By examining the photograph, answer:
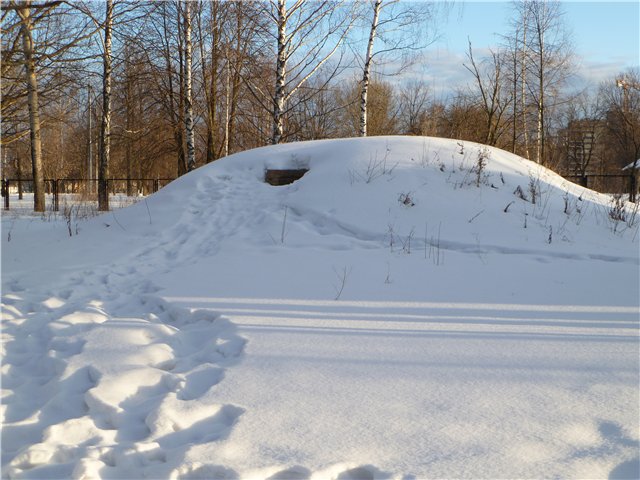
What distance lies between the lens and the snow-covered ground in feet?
6.69

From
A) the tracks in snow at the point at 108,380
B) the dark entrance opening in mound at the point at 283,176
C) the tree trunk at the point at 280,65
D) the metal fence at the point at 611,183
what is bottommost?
the tracks in snow at the point at 108,380

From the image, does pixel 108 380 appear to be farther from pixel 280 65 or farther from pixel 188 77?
pixel 188 77

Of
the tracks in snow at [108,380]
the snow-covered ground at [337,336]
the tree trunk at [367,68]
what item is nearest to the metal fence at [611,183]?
the tree trunk at [367,68]

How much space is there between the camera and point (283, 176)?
7.80 m

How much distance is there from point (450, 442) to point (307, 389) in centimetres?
80

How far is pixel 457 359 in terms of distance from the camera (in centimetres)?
289

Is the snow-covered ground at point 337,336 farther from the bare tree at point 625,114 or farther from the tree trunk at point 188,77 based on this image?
the bare tree at point 625,114

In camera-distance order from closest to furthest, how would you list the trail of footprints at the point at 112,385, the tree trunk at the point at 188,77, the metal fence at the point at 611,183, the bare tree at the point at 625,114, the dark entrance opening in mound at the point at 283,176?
the trail of footprints at the point at 112,385 < the dark entrance opening in mound at the point at 283,176 < the metal fence at the point at 611,183 < the tree trunk at the point at 188,77 < the bare tree at the point at 625,114

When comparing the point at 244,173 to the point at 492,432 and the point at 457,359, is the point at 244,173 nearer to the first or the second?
the point at 457,359

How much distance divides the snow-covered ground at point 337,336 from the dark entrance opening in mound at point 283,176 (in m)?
0.65

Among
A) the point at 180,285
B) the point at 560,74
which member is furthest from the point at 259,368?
the point at 560,74

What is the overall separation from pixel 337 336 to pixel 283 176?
485 cm

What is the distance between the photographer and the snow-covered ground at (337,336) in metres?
2.04

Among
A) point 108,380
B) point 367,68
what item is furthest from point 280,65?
point 108,380
